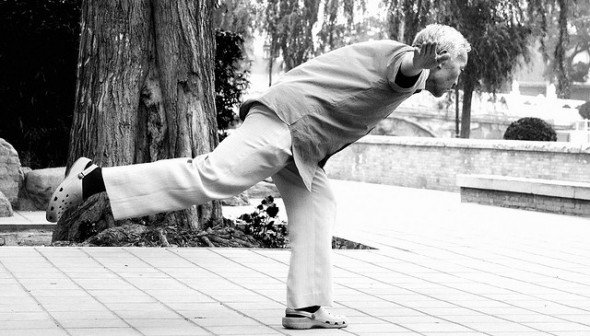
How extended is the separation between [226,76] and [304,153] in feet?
32.4

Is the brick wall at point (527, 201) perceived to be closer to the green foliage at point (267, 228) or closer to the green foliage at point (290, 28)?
the green foliage at point (267, 228)

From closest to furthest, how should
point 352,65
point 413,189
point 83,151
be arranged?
point 352,65, point 83,151, point 413,189

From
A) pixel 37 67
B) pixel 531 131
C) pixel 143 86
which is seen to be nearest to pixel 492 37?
pixel 531 131

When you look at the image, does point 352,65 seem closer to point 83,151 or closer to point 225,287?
point 225,287

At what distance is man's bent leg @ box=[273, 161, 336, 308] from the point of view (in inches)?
→ 216

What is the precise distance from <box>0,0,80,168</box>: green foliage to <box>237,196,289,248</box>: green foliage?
5731 millimetres

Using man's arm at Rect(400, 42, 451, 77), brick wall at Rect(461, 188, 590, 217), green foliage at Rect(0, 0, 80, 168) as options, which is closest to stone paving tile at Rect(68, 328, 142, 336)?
man's arm at Rect(400, 42, 451, 77)

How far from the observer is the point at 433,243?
33.8ft

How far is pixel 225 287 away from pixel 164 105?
270 centimetres

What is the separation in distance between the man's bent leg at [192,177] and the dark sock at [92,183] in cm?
3

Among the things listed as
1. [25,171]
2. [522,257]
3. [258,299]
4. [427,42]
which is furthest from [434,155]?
[427,42]

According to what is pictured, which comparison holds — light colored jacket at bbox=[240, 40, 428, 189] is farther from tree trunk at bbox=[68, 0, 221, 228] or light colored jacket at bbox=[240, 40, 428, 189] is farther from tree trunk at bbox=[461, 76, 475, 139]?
tree trunk at bbox=[461, 76, 475, 139]

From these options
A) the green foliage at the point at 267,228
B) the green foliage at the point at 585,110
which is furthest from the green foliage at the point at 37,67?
the green foliage at the point at 585,110

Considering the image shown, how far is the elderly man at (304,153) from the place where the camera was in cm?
512
